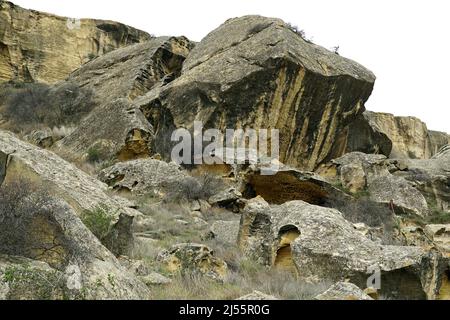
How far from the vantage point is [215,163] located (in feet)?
54.5

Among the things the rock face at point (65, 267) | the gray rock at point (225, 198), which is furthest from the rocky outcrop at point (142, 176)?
the rock face at point (65, 267)

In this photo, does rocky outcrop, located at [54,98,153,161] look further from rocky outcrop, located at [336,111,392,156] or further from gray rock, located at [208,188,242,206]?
rocky outcrop, located at [336,111,392,156]

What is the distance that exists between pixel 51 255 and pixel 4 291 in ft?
4.54

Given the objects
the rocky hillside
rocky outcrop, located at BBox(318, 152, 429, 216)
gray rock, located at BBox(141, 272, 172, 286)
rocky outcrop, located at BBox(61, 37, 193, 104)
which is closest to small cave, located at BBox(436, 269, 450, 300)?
the rocky hillside

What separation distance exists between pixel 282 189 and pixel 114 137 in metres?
5.13

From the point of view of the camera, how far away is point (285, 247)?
351 inches

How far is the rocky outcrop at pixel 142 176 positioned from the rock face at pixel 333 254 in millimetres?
5194

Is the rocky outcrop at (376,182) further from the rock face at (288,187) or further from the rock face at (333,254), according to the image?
the rock face at (333,254)

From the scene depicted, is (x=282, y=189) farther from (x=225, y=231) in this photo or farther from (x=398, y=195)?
(x=225, y=231)

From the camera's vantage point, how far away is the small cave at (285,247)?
345 inches

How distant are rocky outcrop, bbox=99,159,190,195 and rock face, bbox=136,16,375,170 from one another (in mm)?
4035

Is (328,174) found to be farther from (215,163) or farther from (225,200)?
(225,200)
